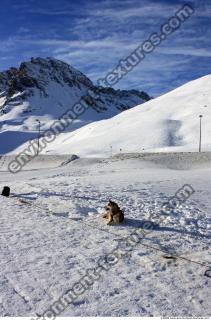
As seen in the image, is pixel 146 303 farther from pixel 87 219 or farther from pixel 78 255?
pixel 87 219

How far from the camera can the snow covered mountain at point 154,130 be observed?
88.5 metres

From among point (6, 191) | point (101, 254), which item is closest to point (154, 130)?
point (6, 191)

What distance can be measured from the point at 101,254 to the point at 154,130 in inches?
3566

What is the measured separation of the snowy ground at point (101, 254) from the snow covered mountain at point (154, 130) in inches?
2242

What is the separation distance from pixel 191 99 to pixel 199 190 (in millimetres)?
115584

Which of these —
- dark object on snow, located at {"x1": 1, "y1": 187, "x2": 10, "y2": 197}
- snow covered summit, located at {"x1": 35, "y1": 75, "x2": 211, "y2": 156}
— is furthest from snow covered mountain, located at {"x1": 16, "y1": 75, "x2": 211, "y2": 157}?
dark object on snow, located at {"x1": 1, "y1": 187, "x2": 10, "y2": 197}

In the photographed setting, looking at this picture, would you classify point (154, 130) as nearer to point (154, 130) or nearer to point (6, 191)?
point (154, 130)

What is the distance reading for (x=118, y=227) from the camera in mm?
15492

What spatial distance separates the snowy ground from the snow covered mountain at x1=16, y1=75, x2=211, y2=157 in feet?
187

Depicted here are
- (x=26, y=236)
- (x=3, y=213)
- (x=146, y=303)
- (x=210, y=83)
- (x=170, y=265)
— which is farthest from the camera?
(x=210, y=83)

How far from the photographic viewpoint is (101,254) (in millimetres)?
12508

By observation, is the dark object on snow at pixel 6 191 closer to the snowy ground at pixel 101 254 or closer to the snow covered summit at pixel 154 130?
the snowy ground at pixel 101 254

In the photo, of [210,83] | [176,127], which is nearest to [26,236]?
[176,127]

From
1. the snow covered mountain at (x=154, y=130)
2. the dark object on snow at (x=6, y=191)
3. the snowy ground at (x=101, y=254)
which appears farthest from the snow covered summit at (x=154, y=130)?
the snowy ground at (x=101, y=254)
